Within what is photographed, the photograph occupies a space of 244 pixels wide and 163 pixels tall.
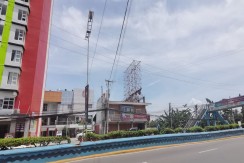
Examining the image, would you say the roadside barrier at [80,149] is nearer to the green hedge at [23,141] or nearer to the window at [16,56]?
the green hedge at [23,141]

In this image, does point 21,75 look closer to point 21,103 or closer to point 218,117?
point 21,103

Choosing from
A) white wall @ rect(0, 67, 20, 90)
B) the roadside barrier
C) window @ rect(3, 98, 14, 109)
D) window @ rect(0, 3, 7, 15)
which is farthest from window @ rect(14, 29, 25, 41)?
the roadside barrier

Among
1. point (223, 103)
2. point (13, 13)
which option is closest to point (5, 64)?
A: point (13, 13)

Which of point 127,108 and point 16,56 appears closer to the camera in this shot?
point 16,56

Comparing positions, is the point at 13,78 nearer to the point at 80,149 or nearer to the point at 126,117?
the point at 126,117

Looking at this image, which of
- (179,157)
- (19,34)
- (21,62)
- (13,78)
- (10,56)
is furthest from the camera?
(19,34)

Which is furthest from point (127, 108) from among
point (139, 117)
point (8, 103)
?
point (8, 103)

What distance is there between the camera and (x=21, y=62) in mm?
36531

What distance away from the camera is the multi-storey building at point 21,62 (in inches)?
1355

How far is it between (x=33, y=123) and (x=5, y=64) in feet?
31.7

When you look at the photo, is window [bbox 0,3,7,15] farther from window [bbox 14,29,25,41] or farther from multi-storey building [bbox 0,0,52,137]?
window [bbox 14,29,25,41]

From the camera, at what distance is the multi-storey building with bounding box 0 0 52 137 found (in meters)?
34.4

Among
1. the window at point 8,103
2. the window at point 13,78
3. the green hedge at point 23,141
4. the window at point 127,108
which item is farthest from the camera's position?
the window at point 127,108

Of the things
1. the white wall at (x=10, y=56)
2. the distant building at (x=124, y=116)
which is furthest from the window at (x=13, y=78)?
the distant building at (x=124, y=116)
